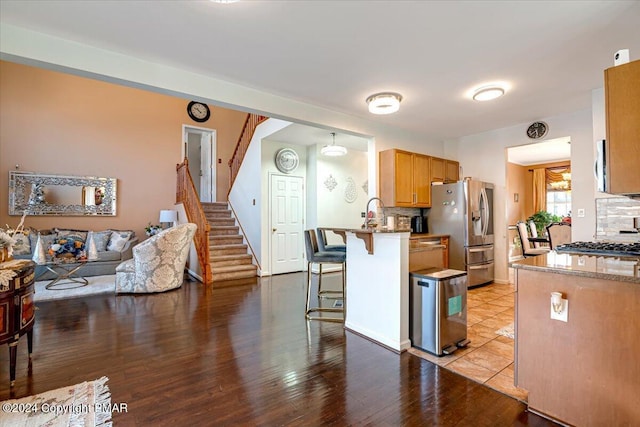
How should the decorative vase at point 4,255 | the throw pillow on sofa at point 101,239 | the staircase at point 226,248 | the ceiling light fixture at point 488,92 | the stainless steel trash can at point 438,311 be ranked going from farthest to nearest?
the throw pillow on sofa at point 101,239 → the staircase at point 226,248 → the ceiling light fixture at point 488,92 → the stainless steel trash can at point 438,311 → the decorative vase at point 4,255

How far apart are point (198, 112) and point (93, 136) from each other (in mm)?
2438

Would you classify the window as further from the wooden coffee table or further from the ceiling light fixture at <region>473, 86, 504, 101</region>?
the wooden coffee table

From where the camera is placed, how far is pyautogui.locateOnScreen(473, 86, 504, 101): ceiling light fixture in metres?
3.44

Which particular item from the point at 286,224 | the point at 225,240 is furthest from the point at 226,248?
the point at 286,224

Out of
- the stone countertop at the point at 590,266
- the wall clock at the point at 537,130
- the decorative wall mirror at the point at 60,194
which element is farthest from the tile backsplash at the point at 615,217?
the decorative wall mirror at the point at 60,194

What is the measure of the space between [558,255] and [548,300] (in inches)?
24.8

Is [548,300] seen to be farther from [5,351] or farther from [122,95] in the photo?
[122,95]

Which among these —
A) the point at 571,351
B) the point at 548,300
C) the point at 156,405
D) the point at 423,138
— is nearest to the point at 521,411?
the point at 571,351

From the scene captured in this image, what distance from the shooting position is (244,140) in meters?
7.09

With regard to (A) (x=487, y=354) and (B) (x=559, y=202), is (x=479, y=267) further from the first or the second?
(B) (x=559, y=202)

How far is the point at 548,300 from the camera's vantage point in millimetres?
1766

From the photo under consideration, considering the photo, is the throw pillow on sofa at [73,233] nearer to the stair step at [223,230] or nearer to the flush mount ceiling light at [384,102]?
the stair step at [223,230]

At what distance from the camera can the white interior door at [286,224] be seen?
6.23 meters

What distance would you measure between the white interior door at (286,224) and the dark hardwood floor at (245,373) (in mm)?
2598
